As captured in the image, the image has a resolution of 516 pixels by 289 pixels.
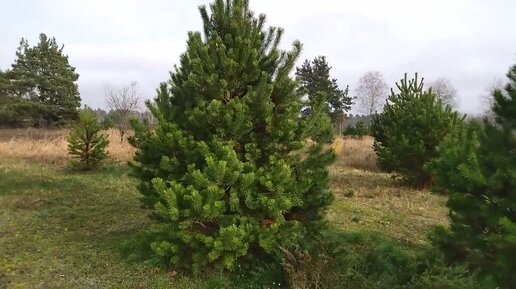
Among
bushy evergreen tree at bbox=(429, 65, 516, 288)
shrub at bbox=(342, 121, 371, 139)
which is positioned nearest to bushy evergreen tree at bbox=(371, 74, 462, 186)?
bushy evergreen tree at bbox=(429, 65, 516, 288)

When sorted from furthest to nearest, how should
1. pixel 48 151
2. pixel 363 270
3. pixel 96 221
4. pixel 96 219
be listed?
pixel 48 151
pixel 96 219
pixel 96 221
pixel 363 270

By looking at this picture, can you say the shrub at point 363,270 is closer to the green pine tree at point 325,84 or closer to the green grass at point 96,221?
the green grass at point 96,221

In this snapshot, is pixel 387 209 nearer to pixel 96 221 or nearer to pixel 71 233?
pixel 96 221

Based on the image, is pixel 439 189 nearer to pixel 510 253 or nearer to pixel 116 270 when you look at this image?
pixel 510 253

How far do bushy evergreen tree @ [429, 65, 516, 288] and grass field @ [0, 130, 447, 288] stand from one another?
2760mm

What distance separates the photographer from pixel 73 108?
31438 millimetres

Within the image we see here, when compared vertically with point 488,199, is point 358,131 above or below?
above

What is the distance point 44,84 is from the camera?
101ft

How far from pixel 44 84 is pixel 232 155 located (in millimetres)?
29714

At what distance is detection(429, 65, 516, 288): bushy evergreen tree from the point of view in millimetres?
3529

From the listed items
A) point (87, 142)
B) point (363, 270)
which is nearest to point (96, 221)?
point (363, 270)

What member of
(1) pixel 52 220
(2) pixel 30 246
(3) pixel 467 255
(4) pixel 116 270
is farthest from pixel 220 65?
(1) pixel 52 220

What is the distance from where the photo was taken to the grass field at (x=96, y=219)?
555 centimetres

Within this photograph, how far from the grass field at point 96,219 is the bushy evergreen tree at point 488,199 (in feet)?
9.06
